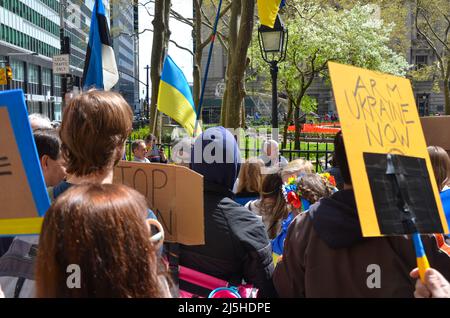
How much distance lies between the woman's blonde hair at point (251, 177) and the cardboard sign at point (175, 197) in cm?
178

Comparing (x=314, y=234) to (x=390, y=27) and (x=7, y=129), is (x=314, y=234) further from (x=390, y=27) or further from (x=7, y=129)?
(x=390, y=27)

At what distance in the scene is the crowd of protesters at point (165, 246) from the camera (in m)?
1.44

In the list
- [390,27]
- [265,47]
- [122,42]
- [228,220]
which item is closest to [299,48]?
[390,27]

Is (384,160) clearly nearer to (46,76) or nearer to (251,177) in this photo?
(251,177)

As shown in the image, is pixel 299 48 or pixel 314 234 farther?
pixel 299 48

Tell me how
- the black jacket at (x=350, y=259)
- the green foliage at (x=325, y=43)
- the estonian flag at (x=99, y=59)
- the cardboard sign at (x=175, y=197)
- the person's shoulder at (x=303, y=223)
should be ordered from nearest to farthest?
the black jacket at (x=350, y=259)
the person's shoulder at (x=303, y=223)
the cardboard sign at (x=175, y=197)
the estonian flag at (x=99, y=59)
the green foliage at (x=325, y=43)

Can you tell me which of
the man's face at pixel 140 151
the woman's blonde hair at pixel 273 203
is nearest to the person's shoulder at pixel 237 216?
the woman's blonde hair at pixel 273 203

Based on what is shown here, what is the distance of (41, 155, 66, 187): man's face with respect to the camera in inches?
103

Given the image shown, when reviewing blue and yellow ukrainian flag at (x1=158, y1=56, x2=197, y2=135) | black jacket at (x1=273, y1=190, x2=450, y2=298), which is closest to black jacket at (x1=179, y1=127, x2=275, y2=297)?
black jacket at (x1=273, y1=190, x2=450, y2=298)

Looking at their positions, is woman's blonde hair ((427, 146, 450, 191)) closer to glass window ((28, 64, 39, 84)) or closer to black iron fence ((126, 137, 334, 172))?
black iron fence ((126, 137, 334, 172))

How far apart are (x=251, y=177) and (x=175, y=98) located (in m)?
3.18

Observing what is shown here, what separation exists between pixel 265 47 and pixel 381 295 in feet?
25.6

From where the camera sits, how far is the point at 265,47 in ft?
30.6

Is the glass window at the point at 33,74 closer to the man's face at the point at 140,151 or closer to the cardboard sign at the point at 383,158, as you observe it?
the man's face at the point at 140,151
